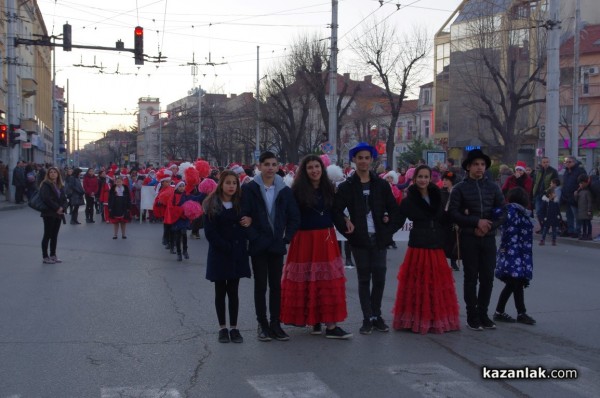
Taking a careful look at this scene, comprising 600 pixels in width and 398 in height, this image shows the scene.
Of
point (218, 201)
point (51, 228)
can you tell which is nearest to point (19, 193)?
point (51, 228)

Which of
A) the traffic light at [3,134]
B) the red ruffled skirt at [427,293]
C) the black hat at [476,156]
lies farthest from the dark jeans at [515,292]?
the traffic light at [3,134]

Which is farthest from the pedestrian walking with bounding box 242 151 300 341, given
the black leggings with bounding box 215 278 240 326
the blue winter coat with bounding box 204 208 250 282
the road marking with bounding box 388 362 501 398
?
the road marking with bounding box 388 362 501 398

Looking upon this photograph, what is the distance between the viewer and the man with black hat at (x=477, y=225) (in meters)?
7.70

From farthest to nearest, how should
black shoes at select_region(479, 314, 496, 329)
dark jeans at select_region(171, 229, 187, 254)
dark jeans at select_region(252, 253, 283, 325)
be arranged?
dark jeans at select_region(171, 229, 187, 254)
black shoes at select_region(479, 314, 496, 329)
dark jeans at select_region(252, 253, 283, 325)

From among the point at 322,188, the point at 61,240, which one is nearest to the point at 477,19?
the point at 61,240

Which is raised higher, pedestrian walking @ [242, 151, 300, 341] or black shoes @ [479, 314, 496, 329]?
pedestrian walking @ [242, 151, 300, 341]

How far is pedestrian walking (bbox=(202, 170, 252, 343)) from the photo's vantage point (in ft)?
23.6

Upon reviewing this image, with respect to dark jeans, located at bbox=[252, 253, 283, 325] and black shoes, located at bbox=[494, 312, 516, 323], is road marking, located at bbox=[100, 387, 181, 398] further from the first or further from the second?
black shoes, located at bbox=[494, 312, 516, 323]

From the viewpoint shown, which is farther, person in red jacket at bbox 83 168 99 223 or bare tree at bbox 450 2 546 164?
bare tree at bbox 450 2 546 164

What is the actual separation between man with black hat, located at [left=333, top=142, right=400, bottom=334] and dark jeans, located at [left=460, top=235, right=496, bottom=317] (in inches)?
33.5

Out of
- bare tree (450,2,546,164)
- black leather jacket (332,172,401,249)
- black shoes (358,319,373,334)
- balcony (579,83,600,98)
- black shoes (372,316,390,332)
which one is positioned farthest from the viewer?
balcony (579,83,600,98)

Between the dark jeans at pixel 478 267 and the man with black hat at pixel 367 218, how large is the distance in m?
0.85

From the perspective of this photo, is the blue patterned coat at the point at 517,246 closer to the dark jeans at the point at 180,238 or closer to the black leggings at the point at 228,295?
the black leggings at the point at 228,295

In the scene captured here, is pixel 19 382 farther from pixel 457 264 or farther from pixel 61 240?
pixel 61 240
